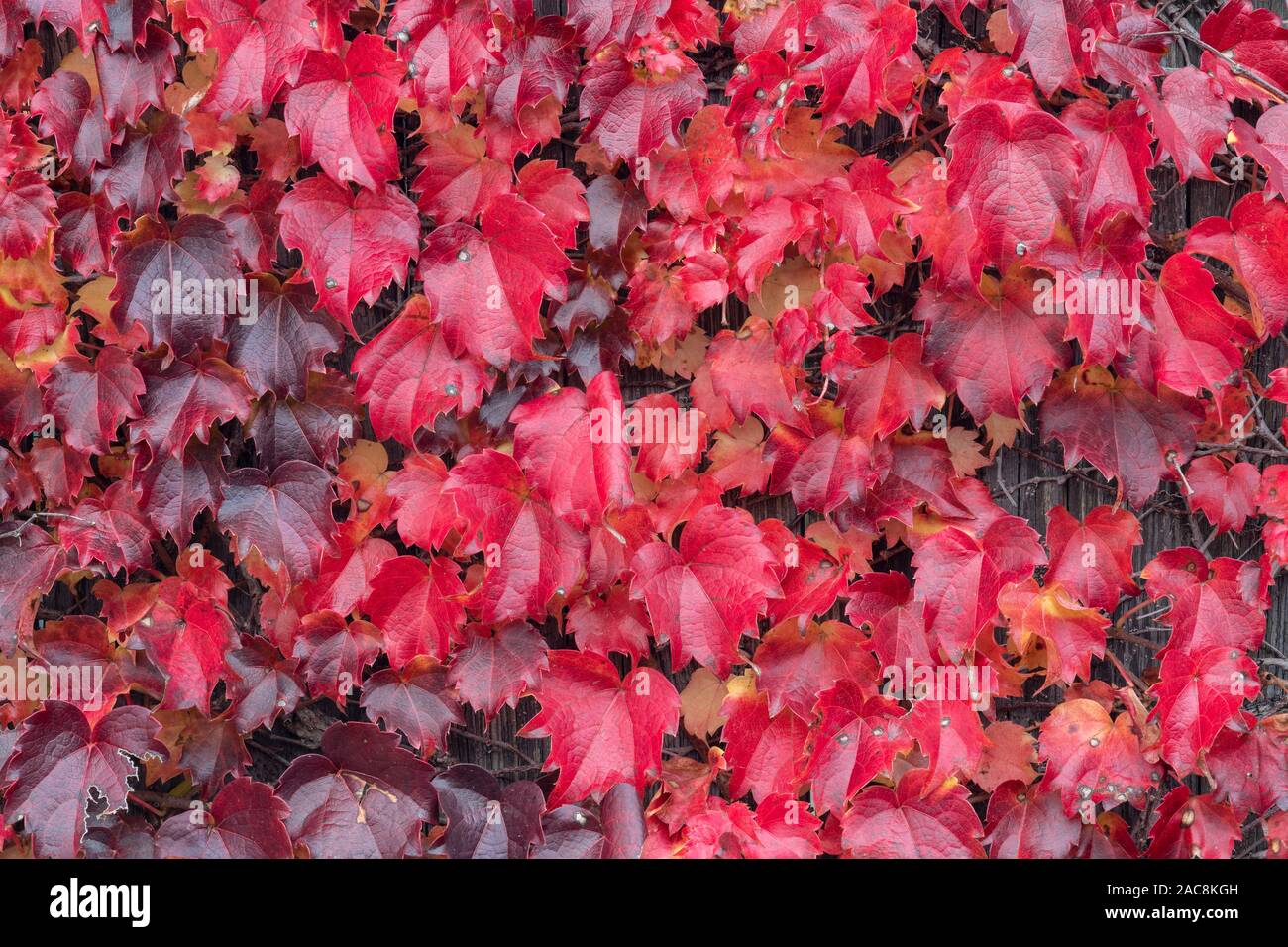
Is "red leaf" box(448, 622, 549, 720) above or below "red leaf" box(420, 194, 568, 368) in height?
below

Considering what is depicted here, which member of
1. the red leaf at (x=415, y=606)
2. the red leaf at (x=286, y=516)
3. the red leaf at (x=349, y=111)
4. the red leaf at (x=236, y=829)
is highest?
the red leaf at (x=349, y=111)

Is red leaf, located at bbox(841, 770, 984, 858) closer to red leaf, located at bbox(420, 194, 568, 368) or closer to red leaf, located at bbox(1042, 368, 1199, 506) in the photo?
red leaf, located at bbox(1042, 368, 1199, 506)

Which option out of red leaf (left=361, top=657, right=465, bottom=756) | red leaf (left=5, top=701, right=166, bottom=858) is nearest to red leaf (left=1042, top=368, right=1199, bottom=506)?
red leaf (left=361, top=657, right=465, bottom=756)

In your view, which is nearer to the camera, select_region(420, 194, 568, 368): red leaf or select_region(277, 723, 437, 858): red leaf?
select_region(420, 194, 568, 368): red leaf

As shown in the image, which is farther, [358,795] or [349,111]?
[358,795]

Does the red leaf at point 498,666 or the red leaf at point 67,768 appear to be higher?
the red leaf at point 498,666

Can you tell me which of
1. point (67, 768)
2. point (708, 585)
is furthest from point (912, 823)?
point (67, 768)

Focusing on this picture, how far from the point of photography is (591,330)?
6.51 feet

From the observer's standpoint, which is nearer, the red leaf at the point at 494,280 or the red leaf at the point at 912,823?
the red leaf at the point at 494,280

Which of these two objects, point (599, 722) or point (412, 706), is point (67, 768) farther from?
point (599, 722)

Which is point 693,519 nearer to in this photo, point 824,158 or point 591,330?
point 591,330

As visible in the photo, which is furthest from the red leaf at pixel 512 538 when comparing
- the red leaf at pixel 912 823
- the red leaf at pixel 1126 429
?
the red leaf at pixel 1126 429

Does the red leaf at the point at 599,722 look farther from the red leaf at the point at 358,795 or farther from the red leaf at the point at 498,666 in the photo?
the red leaf at the point at 358,795

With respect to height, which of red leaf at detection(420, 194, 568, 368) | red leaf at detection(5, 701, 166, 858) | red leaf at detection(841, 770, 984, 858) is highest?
red leaf at detection(420, 194, 568, 368)
